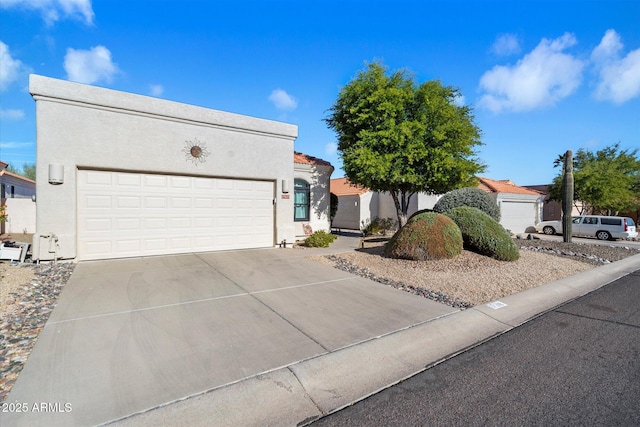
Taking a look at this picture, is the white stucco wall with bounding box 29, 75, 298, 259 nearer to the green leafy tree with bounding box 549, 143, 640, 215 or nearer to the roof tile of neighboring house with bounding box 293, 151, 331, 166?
the roof tile of neighboring house with bounding box 293, 151, 331, 166

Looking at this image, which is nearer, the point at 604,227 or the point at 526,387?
the point at 526,387

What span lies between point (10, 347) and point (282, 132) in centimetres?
930

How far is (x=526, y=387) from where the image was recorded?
3.00m

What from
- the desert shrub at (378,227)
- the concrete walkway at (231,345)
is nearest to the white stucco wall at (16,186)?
the concrete walkway at (231,345)

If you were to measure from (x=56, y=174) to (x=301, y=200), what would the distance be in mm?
8719

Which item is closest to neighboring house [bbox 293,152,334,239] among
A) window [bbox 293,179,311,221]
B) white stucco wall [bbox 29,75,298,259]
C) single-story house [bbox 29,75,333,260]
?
window [bbox 293,179,311,221]

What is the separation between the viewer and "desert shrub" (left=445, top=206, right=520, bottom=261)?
28.6 feet

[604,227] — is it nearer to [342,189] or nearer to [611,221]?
[611,221]

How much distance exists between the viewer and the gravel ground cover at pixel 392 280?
12.4ft

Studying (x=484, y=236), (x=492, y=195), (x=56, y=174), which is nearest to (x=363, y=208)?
(x=492, y=195)

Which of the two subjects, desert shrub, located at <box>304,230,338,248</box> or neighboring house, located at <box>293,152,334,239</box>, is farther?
neighboring house, located at <box>293,152,334,239</box>

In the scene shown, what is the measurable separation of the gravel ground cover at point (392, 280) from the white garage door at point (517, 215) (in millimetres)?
11387

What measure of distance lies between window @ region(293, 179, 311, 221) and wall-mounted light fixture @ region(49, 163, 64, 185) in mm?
8177

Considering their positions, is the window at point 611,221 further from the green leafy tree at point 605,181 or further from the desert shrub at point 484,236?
the desert shrub at point 484,236
